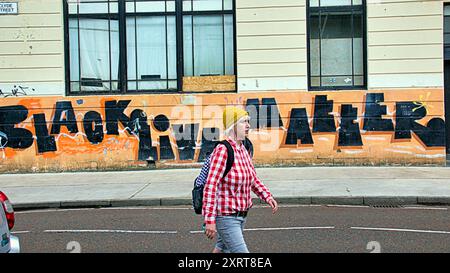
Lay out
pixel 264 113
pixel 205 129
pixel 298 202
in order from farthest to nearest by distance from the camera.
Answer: pixel 205 129 < pixel 264 113 < pixel 298 202

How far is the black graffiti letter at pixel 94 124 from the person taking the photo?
1555cm

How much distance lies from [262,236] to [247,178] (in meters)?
3.25

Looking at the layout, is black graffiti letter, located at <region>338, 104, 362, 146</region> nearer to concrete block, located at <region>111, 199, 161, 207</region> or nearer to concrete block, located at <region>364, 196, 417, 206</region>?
concrete block, located at <region>364, 196, 417, 206</region>

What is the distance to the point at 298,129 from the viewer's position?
15.3m

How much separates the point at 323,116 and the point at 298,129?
839 millimetres

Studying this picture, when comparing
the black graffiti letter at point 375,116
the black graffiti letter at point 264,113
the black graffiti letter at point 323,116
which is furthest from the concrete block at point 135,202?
the black graffiti letter at point 375,116

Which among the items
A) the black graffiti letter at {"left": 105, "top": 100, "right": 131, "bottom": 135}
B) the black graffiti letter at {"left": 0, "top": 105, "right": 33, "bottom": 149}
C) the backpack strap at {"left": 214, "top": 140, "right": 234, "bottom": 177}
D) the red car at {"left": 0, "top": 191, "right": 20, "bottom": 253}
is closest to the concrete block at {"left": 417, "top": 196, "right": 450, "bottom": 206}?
the backpack strap at {"left": 214, "top": 140, "right": 234, "bottom": 177}

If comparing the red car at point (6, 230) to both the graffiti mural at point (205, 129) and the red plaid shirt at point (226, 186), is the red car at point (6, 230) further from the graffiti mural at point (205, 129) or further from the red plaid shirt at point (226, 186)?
the graffiti mural at point (205, 129)

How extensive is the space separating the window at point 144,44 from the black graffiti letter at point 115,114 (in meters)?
0.46

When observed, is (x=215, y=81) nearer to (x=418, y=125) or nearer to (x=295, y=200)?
(x=418, y=125)

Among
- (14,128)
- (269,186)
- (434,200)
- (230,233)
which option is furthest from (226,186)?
(14,128)

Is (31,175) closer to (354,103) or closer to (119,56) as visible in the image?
(119,56)

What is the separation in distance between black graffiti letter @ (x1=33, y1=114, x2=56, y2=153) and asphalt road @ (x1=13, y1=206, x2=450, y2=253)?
584 cm

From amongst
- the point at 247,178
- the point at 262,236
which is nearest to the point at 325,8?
the point at 262,236
